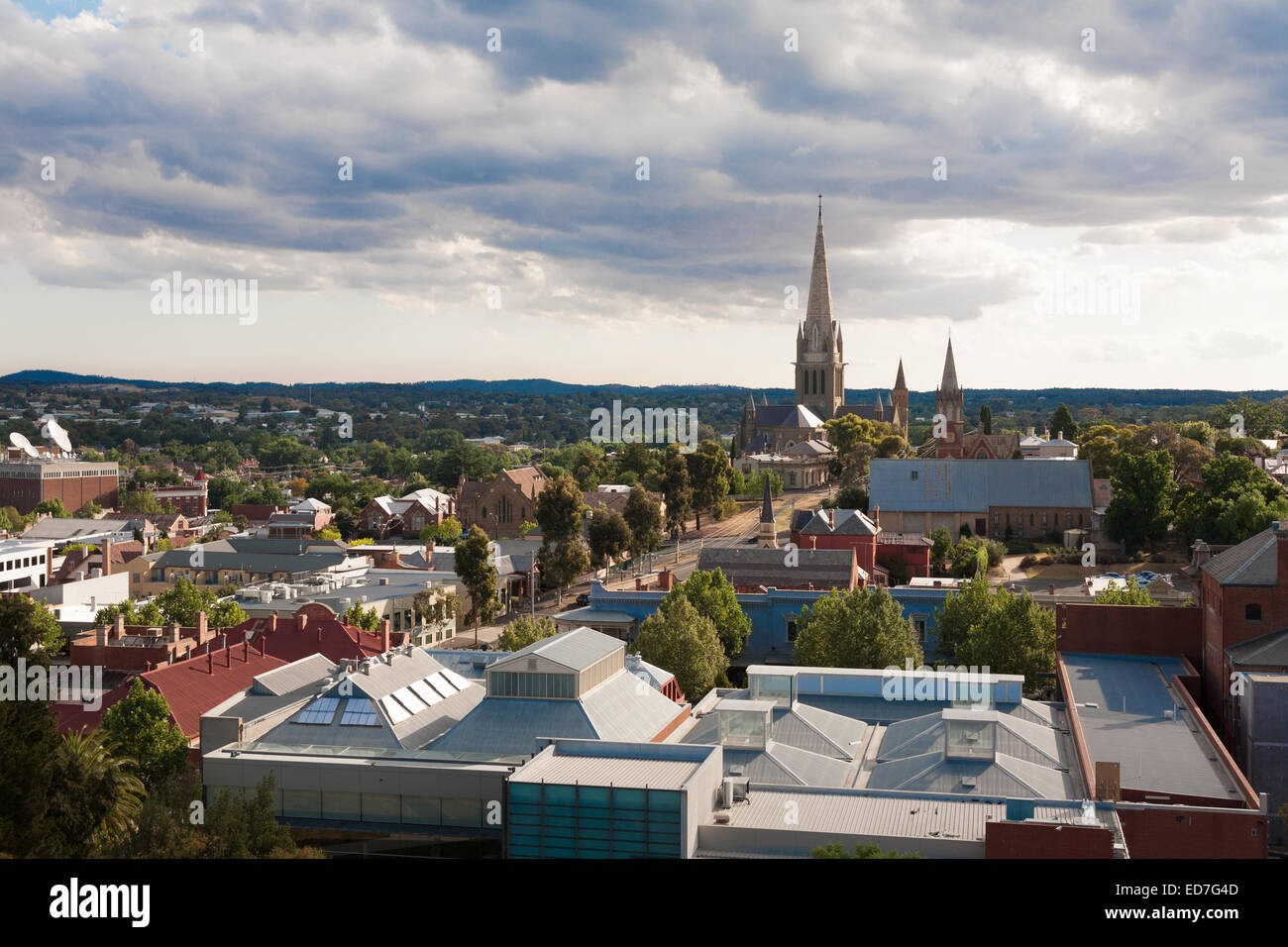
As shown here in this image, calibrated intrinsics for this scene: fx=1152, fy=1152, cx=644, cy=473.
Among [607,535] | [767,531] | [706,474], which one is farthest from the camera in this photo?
[706,474]

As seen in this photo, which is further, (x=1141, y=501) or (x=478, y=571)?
Answer: (x=1141, y=501)

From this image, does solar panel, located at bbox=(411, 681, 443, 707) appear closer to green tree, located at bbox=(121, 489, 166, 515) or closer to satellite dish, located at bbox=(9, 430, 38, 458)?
green tree, located at bbox=(121, 489, 166, 515)

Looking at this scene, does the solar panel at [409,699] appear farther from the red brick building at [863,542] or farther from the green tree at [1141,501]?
the green tree at [1141,501]

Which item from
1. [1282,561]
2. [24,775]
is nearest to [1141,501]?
[1282,561]

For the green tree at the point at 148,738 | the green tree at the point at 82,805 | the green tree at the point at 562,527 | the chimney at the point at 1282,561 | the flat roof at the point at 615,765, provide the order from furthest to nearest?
the green tree at the point at 562,527 < the chimney at the point at 1282,561 < the green tree at the point at 148,738 < the flat roof at the point at 615,765 < the green tree at the point at 82,805

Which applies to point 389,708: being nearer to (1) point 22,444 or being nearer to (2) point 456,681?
(2) point 456,681

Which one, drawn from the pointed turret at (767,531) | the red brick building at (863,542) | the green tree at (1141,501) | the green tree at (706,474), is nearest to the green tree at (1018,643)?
the red brick building at (863,542)

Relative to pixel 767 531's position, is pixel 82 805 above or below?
below
